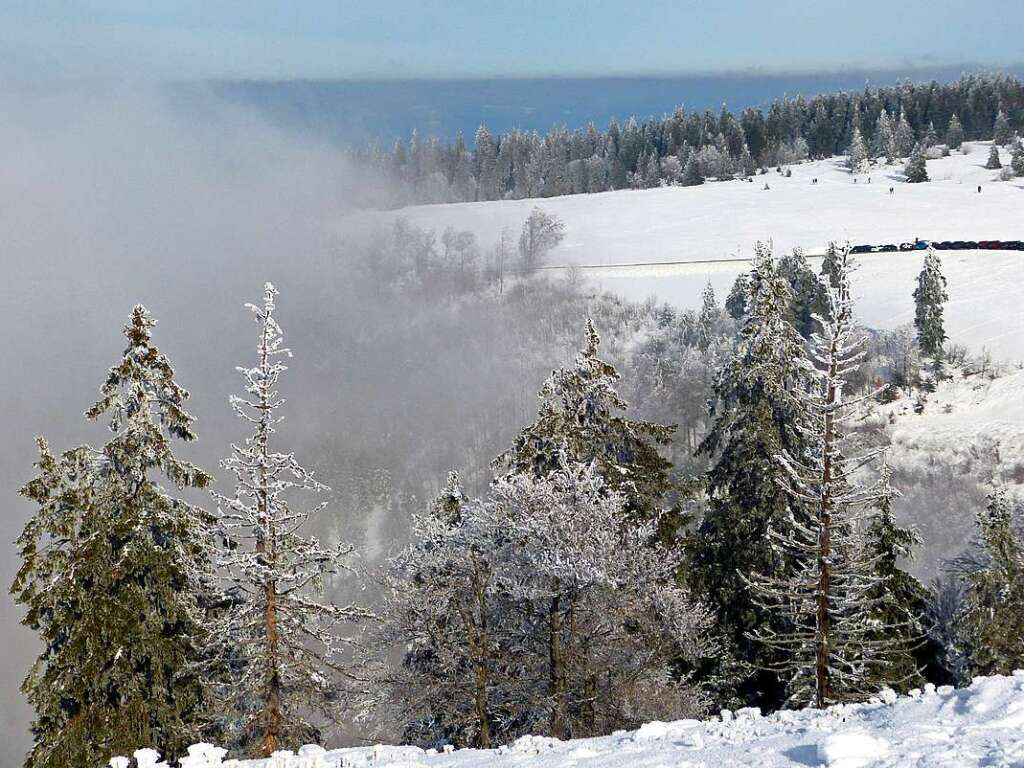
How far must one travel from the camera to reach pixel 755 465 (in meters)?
23.3

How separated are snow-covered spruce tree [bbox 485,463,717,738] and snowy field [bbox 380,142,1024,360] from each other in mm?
68650

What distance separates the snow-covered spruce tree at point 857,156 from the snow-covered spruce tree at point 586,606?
174 meters

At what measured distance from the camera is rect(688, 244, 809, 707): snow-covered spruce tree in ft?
76.1

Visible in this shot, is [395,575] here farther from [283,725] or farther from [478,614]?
[283,725]

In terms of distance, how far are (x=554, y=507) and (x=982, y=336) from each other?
74.4 meters

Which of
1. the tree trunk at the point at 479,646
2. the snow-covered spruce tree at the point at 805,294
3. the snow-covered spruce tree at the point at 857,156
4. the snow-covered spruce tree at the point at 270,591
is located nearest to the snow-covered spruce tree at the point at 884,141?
the snow-covered spruce tree at the point at 857,156

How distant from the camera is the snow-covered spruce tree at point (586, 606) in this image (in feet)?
60.6

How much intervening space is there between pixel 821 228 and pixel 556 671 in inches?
5068

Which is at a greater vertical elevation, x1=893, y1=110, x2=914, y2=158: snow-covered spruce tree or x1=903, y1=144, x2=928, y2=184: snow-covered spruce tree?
x1=893, y1=110, x2=914, y2=158: snow-covered spruce tree

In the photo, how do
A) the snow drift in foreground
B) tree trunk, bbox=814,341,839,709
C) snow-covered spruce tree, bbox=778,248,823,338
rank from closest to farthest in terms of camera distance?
the snow drift in foreground → tree trunk, bbox=814,341,839,709 → snow-covered spruce tree, bbox=778,248,823,338

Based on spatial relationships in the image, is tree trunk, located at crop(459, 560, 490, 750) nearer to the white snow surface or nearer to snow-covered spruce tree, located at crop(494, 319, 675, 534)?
snow-covered spruce tree, located at crop(494, 319, 675, 534)

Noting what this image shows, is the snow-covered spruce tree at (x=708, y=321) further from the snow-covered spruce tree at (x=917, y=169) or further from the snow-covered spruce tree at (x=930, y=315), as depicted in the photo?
the snow-covered spruce tree at (x=917, y=169)

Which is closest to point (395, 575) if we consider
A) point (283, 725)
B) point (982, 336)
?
point (283, 725)

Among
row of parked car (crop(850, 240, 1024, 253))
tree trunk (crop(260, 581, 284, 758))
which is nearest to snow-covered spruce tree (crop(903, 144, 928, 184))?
row of parked car (crop(850, 240, 1024, 253))
